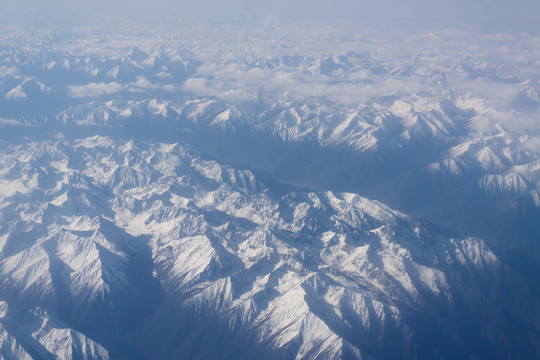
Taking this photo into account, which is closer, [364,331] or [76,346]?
[76,346]

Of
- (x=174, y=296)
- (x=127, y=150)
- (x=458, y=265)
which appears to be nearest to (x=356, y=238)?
(x=458, y=265)

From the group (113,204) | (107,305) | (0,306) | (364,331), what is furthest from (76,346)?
(113,204)

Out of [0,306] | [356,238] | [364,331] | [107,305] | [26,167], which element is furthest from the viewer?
[26,167]

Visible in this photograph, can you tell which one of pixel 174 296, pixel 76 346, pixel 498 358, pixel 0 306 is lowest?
pixel 498 358

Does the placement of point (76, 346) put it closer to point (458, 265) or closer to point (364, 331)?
point (364, 331)

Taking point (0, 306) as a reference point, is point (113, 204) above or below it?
below

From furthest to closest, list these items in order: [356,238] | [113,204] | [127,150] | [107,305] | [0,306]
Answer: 1. [127,150]
2. [113,204]
3. [356,238]
4. [107,305]
5. [0,306]
